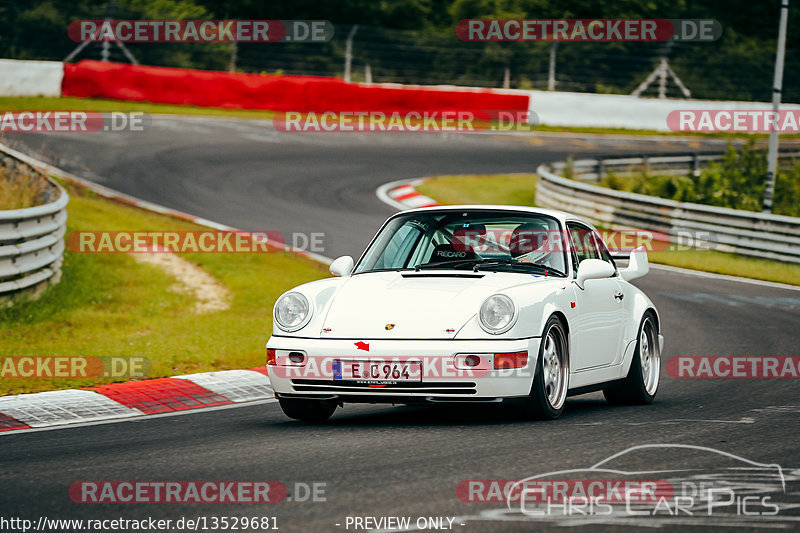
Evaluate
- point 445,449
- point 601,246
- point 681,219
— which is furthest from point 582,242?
point 681,219

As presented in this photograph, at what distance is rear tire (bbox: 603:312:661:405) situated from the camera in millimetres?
8945

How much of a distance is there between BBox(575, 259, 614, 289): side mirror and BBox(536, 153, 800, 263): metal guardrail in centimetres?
1241

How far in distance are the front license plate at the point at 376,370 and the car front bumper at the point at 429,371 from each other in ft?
0.04

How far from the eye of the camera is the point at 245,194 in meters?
22.4

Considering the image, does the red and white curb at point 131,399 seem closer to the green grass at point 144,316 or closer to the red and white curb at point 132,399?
the red and white curb at point 132,399

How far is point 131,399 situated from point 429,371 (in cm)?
274

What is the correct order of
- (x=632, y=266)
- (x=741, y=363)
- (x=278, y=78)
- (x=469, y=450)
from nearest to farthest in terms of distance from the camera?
(x=469, y=450) < (x=632, y=266) < (x=741, y=363) < (x=278, y=78)

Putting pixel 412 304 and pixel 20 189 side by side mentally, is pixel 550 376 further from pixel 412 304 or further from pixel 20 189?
pixel 20 189

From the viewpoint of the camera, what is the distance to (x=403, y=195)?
23797 mm

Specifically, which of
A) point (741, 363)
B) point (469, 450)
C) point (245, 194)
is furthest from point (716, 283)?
point (469, 450)

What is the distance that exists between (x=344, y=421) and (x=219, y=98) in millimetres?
26550

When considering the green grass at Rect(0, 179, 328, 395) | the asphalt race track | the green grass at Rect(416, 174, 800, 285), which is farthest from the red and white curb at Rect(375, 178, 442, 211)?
→ the asphalt race track

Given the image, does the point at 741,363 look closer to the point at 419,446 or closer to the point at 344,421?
the point at 344,421

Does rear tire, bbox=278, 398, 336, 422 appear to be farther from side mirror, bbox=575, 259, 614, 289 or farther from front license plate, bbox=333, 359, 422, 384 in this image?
side mirror, bbox=575, 259, 614, 289
